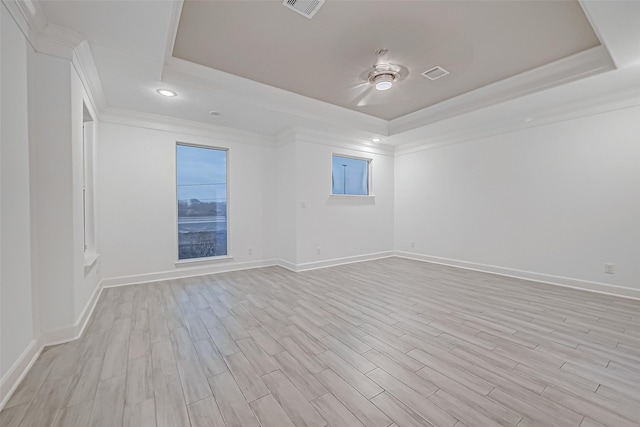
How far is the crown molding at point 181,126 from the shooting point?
371cm

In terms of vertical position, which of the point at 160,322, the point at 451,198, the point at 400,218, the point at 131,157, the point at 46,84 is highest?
the point at 46,84

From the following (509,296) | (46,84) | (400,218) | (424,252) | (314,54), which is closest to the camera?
(46,84)

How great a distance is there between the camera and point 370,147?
5.73 meters

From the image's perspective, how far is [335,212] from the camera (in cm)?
520

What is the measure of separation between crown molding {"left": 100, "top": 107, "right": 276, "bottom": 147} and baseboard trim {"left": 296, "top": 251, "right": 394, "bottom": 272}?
244 centimetres

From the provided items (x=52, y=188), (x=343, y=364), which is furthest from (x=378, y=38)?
(x=52, y=188)

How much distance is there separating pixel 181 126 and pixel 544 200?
575cm

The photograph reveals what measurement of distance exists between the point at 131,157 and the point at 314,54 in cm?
302

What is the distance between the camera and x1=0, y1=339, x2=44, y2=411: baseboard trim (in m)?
1.50

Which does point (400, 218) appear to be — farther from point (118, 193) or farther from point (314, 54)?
point (118, 193)

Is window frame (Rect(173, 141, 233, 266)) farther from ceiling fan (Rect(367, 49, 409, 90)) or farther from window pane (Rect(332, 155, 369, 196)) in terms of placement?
ceiling fan (Rect(367, 49, 409, 90))

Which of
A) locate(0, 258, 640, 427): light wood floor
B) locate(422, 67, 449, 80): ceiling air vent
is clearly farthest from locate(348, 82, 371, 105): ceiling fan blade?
locate(0, 258, 640, 427): light wood floor

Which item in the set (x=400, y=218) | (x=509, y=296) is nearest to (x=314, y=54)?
(x=509, y=296)

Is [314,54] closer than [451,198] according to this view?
Yes
